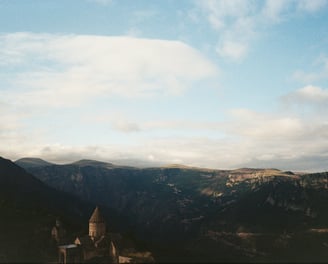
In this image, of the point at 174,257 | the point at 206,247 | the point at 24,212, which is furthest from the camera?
the point at 206,247

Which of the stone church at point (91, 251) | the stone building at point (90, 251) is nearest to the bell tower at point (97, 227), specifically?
the stone church at point (91, 251)

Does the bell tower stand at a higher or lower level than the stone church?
higher

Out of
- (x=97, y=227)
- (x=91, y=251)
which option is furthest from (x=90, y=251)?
(x=97, y=227)

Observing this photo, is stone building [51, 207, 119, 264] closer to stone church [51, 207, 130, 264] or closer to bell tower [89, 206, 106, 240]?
stone church [51, 207, 130, 264]

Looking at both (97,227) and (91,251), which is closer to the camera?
(91,251)

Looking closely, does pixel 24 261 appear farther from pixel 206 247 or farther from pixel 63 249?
pixel 206 247

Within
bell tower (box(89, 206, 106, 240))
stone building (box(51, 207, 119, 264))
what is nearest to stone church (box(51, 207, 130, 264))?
stone building (box(51, 207, 119, 264))

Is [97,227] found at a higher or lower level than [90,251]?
higher

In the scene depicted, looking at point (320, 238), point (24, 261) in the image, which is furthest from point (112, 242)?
point (320, 238)

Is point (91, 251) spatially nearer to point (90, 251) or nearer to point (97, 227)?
point (90, 251)

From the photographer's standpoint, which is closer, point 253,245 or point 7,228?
point 7,228

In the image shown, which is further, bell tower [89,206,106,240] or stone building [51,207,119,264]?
bell tower [89,206,106,240]
